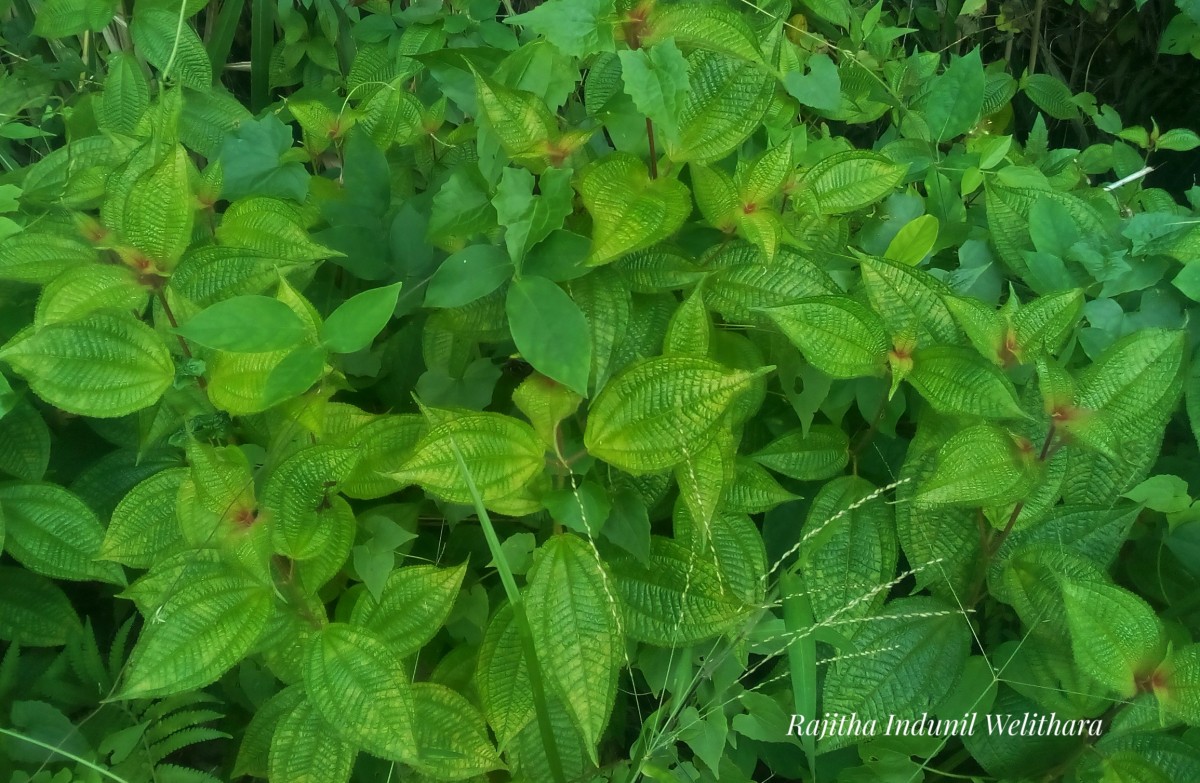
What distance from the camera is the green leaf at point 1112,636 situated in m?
0.73

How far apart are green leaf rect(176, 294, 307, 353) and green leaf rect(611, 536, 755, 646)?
1.21 feet

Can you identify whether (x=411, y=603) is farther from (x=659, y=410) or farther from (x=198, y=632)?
(x=659, y=410)

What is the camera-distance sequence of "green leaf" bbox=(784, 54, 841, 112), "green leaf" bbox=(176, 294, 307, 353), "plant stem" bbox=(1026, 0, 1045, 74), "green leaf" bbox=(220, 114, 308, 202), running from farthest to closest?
"plant stem" bbox=(1026, 0, 1045, 74)
"green leaf" bbox=(784, 54, 841, 112)
"green leaf" bbox=(220, 114, 308, 202)
"green leaf" bbox=(176, 294, 307, 353)

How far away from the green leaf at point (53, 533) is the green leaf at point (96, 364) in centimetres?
17

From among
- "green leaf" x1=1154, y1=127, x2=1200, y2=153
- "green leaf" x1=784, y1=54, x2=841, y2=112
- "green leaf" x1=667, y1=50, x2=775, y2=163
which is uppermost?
"green leaf" x1=667, y1=50, x2=775, y2=163

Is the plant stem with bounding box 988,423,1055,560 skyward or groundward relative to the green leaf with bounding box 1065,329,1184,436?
groundward

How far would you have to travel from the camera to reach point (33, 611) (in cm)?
91

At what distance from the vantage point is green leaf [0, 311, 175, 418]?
0.73 meters

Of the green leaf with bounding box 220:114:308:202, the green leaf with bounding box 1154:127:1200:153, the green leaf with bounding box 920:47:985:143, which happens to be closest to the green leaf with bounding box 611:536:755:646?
the green leaf with bounding box 220:114:308:202

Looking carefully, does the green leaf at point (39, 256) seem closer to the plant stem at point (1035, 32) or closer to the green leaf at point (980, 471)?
the green leaf at point (980, 471)

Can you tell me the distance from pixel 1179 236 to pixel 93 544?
3.98 feet

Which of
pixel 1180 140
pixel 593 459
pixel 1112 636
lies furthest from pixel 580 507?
pixel 1180 140

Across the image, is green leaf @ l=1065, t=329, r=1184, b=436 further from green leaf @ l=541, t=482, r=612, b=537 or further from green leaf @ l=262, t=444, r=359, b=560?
green leaf @ l=262, t=444, r=359, b=560

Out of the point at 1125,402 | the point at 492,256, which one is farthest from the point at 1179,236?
the point at 492,256
